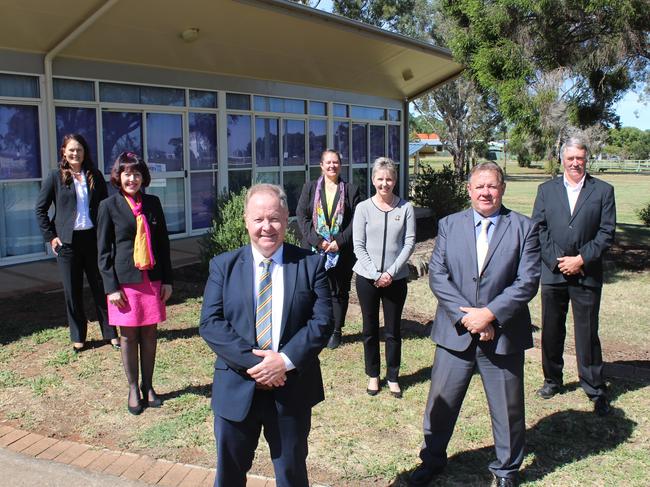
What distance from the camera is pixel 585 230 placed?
15.5 ft

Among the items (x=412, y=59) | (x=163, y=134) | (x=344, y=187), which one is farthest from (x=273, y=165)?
(x=344, y=187)

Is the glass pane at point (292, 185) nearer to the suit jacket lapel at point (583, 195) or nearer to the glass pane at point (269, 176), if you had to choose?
the glass pane at point (269, 176)

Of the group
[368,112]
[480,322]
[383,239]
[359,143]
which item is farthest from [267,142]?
[480,322]

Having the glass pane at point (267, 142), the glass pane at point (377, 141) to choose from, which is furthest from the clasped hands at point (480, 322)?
the glass pane at point (377, 141)

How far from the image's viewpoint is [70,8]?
336 inches

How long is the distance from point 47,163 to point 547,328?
7.74m

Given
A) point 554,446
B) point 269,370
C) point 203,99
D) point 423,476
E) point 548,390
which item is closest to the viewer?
point 269,370

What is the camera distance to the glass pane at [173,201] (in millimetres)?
11469

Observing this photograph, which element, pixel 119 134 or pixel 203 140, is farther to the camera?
pixel 203 140

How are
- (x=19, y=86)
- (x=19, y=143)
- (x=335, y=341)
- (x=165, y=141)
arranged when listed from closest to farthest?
1. (x=335, y=341)
2. (x=19, y=86)
3. (x=19, y=143)
4. (x=165, y=141)

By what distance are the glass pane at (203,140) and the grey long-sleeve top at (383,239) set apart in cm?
769

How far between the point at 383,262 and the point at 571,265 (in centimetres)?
139

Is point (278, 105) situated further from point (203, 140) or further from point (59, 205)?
point (59, 205)

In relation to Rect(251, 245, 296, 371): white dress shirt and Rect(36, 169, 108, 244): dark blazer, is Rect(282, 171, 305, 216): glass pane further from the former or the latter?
Rect(251, 245, 296, 371): white dress shirt
